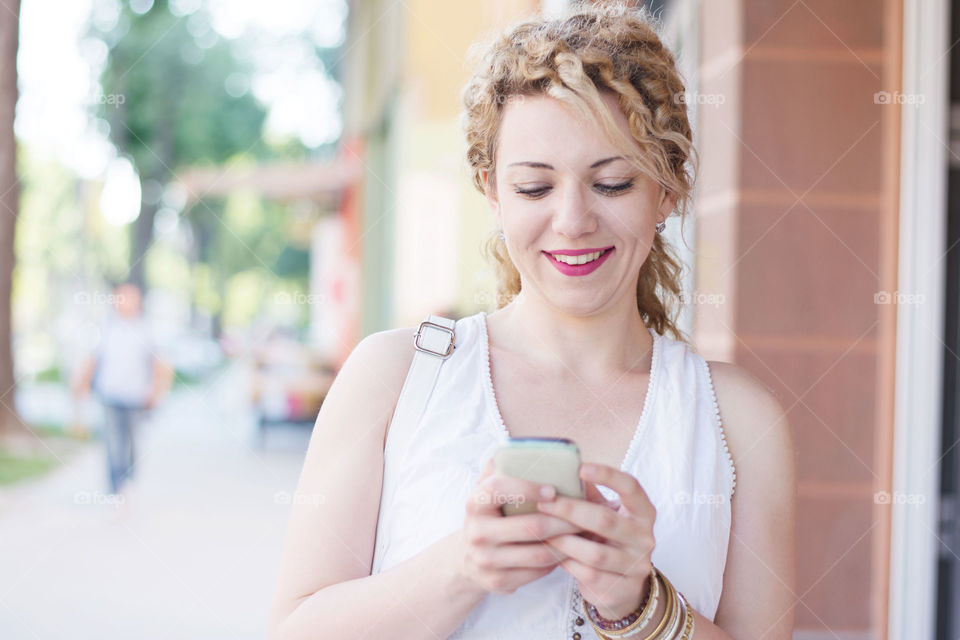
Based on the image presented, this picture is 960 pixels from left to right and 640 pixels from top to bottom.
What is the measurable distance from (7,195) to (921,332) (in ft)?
31.2

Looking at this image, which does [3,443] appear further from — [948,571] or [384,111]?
[948,571]

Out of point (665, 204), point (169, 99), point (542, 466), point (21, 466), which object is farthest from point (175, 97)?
point (542, 466)

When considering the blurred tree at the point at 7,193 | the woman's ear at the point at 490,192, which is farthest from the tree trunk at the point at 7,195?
the woman's ear at the point at 490,192

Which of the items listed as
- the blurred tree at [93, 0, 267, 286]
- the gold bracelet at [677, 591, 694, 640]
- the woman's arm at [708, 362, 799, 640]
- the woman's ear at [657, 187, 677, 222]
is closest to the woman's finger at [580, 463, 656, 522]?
the gold bracelet at [677, 591, 694, 640]

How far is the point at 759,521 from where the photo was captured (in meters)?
1.67

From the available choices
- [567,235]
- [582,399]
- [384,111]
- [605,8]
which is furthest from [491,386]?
[384,111]

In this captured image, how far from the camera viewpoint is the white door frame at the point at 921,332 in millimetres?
3322

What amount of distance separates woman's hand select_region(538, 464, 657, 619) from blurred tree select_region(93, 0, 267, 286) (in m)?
19.6

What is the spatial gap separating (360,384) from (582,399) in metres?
0.45

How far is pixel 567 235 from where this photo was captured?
1.62m

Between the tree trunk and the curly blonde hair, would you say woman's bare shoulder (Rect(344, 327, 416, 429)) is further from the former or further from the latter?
the tree trunk

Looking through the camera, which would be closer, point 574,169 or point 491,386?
point 574,169

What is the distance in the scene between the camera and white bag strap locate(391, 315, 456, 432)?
164cm

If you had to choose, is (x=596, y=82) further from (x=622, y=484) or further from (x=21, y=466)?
(x=21, y=466)
